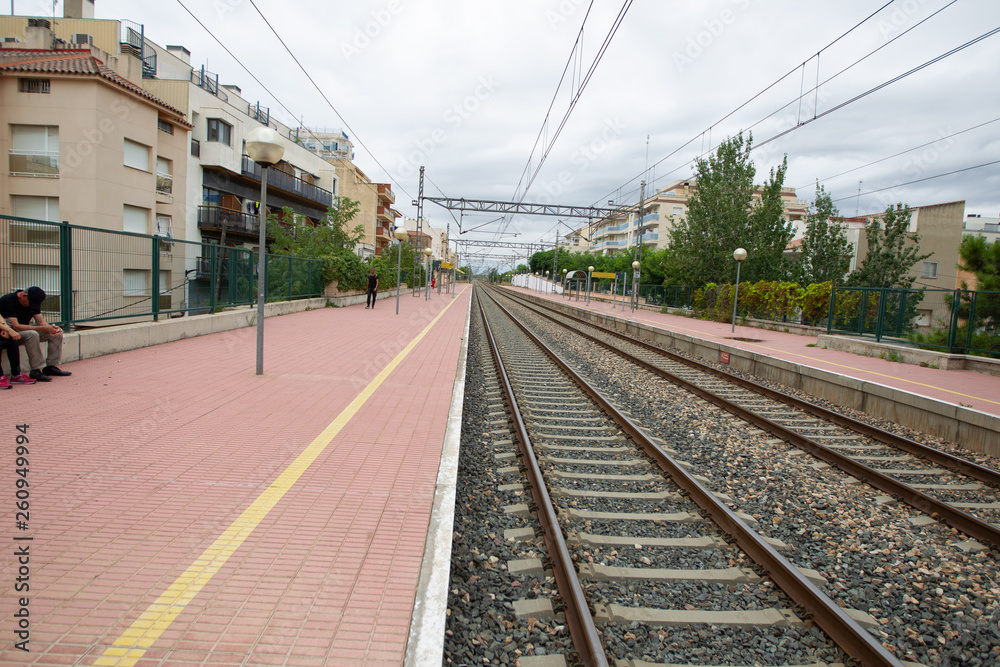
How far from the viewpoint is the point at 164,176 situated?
29844mm

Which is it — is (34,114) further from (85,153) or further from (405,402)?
(405,402)

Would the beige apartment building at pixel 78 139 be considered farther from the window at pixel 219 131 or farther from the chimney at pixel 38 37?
the window at pixel 219 131

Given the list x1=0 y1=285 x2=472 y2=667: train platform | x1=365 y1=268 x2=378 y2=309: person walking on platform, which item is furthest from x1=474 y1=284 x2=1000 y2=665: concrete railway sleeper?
x1=365 y1=268 x2=378 y2=309: person walking on platform

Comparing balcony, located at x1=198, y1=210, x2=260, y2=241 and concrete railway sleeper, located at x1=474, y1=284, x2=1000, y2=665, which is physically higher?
balcony, located at x1=198, y1=210, x2=260, y2=241

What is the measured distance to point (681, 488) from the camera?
520 centimetres

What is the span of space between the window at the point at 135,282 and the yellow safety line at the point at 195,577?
759 cm

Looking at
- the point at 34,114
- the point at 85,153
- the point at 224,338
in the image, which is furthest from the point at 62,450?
the point at 34,114

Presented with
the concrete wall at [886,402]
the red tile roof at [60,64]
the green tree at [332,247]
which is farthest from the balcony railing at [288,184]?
the concrete wall at [886,402]

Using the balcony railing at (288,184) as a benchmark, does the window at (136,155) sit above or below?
below

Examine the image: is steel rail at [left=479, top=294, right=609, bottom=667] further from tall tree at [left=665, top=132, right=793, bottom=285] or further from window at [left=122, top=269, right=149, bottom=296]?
tall tree at [left=665, top=132, right=793, bottom=285]

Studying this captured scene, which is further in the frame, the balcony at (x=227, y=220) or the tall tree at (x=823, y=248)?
the balcony at (x=227, y=220)

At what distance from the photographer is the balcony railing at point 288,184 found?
3719 centimetres

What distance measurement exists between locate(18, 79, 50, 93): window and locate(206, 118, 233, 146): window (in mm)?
9801

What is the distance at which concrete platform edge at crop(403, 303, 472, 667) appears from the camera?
2465mm
